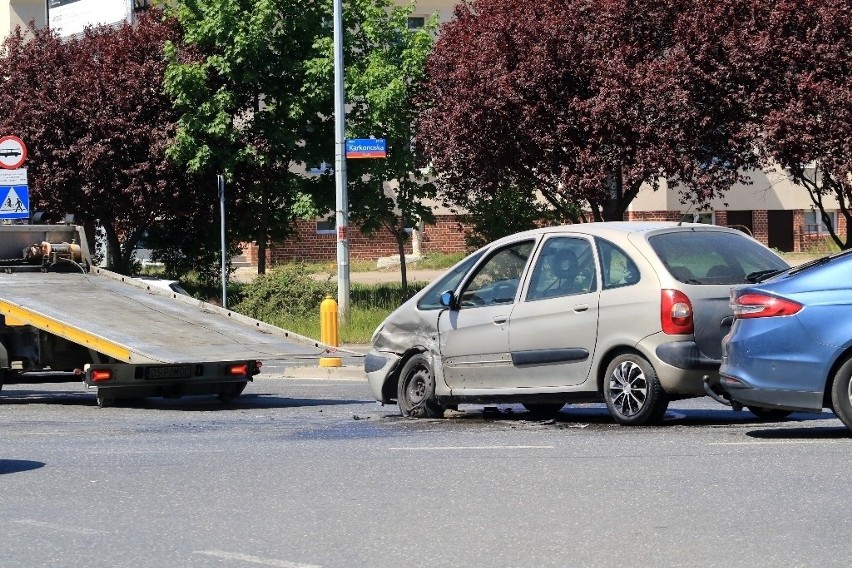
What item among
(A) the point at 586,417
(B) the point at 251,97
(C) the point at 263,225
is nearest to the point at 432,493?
(A) the point at 586,417

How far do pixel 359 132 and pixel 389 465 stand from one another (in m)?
23.4

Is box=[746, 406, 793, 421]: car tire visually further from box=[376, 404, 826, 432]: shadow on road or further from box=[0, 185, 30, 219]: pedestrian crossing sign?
box=[0, 185, 30, 219]: pedestrian crossing sign

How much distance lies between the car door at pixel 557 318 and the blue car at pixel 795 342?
1.24 m

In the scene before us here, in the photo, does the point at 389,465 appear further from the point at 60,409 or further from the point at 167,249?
the point at 167,249

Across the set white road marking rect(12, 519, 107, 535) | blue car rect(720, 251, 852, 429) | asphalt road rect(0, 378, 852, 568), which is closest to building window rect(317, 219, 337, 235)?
asphalt road rect(0, 378, 852, 568)

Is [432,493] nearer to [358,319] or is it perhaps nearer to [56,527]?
[56,527]

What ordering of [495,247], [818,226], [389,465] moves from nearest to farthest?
[389,465], [495,247], [818,226]

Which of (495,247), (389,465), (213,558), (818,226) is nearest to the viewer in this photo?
(213,558)

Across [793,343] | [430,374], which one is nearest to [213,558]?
[793,343]

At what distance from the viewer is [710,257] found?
477 inches

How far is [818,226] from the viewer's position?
172ft

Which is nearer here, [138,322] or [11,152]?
[138,322]

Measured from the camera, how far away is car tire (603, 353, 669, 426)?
1167 centimetres

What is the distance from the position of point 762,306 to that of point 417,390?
12.0 ft
